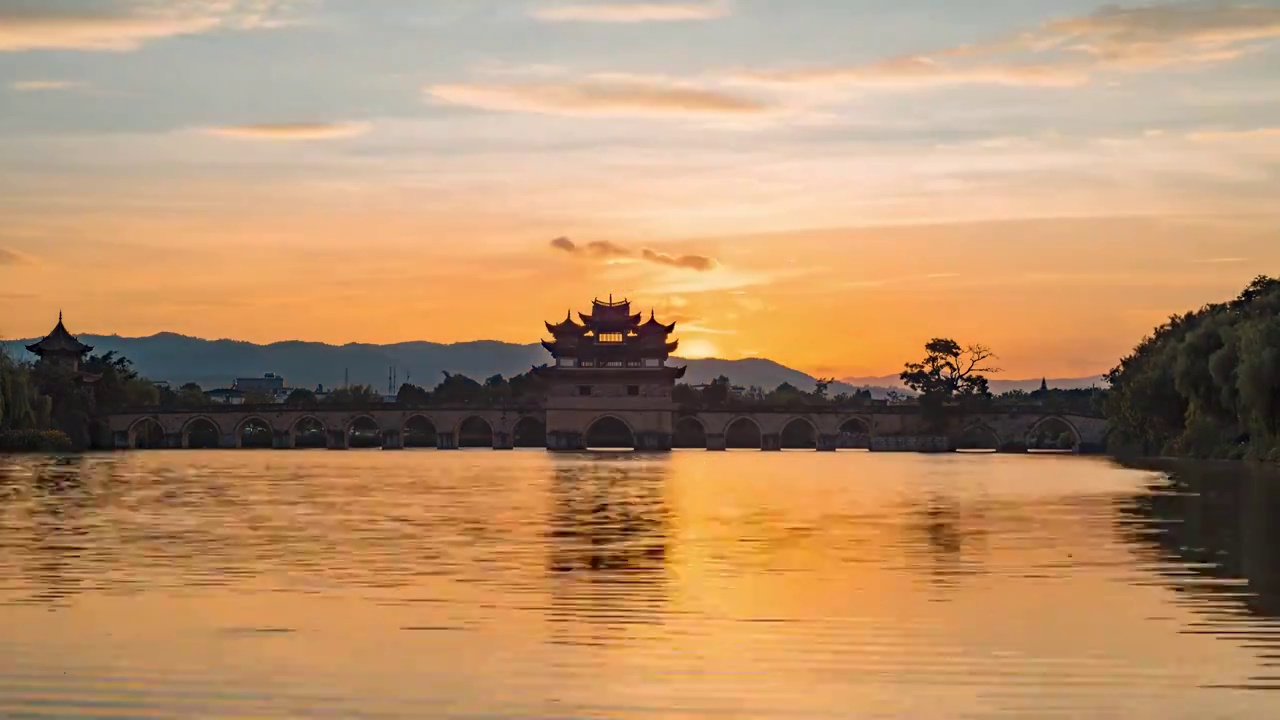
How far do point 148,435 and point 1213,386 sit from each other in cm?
8845

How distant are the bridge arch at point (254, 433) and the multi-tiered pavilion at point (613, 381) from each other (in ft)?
77.4

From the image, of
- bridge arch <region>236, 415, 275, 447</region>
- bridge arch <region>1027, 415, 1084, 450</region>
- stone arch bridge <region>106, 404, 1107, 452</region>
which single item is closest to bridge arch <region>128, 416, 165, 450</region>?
stone arch bridge <region>106, 404, 1107, 452</region>

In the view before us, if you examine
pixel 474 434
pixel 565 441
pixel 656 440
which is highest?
pixel 474 434

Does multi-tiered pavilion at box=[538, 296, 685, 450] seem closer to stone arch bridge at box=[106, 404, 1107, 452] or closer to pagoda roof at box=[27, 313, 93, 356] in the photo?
stone arch bridge at box=[106, 404, 1107, 452]

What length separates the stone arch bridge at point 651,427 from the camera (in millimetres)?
129250

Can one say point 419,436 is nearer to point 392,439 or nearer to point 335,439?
point 392,439

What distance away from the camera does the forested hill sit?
61.4 m

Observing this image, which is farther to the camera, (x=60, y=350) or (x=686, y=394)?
(x=686, y=394)

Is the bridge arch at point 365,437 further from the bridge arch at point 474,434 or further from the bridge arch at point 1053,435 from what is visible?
the bridge arch at point 1053,435

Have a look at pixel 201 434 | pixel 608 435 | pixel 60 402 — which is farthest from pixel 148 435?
pixel 608 435

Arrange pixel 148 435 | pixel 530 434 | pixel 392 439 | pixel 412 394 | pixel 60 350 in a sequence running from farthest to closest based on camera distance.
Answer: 1. pixel 412 394
2. pixel 530 434
3. pixel 392 439
4. pixel 148 435
5. pixel 60 350

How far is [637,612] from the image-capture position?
773 inches

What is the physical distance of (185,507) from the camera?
138 feet

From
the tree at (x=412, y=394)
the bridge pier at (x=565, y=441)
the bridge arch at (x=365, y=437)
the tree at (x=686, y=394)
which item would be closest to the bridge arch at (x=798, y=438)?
the tree at (x=686, y=394)
